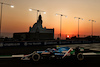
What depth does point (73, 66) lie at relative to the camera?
6.58m

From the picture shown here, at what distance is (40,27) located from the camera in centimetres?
7812

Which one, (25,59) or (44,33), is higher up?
(44,33)

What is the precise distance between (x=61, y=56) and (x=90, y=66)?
7.32 ft

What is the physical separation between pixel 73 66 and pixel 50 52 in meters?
2.23

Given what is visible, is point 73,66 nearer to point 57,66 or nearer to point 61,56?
point 57,66

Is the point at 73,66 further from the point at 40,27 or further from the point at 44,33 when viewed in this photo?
the point at 40,27

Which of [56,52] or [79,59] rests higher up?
[56,52]

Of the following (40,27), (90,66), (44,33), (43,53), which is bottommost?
(90,66)

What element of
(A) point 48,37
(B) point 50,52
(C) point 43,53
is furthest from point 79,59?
(A) point 48,37

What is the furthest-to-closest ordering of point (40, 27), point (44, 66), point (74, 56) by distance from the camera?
point (40, 27)
point (74, 56)
point (44, 66)

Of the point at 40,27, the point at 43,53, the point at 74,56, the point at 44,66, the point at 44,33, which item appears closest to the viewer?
the point at 44,66

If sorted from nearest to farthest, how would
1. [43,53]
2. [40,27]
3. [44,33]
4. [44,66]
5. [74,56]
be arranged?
[44,66] < [43,53] < [74,56] < [44,33] < [40,27]

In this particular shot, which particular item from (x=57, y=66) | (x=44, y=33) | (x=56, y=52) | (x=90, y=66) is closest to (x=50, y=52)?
(x=56, y=52)

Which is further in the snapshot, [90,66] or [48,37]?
[48,37]
